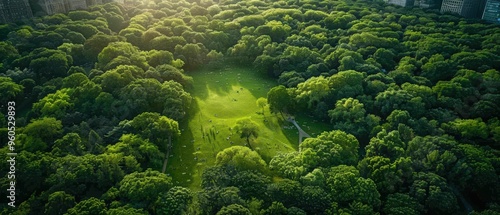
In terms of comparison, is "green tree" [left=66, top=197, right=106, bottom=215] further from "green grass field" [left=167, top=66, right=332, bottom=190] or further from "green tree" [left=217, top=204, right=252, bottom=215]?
"green tree" [left=217, top=204, right=252, bottom=215]

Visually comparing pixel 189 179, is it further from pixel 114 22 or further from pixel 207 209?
pixel 114 22

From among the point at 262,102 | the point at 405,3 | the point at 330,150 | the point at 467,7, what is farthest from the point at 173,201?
the point at 405,3

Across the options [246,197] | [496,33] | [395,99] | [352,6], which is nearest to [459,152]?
[395,99]

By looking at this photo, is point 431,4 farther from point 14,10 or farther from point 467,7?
point 14,10

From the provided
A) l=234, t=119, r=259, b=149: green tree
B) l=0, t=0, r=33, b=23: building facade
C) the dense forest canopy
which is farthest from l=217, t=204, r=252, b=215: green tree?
l=0, t=0, r=33, b=23: building facade

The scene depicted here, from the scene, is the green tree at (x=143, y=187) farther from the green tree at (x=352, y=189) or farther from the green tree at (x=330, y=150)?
the green tree at (x=352, y=189)

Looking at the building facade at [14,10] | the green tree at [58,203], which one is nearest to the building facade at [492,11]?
the green tree at [58,203]
